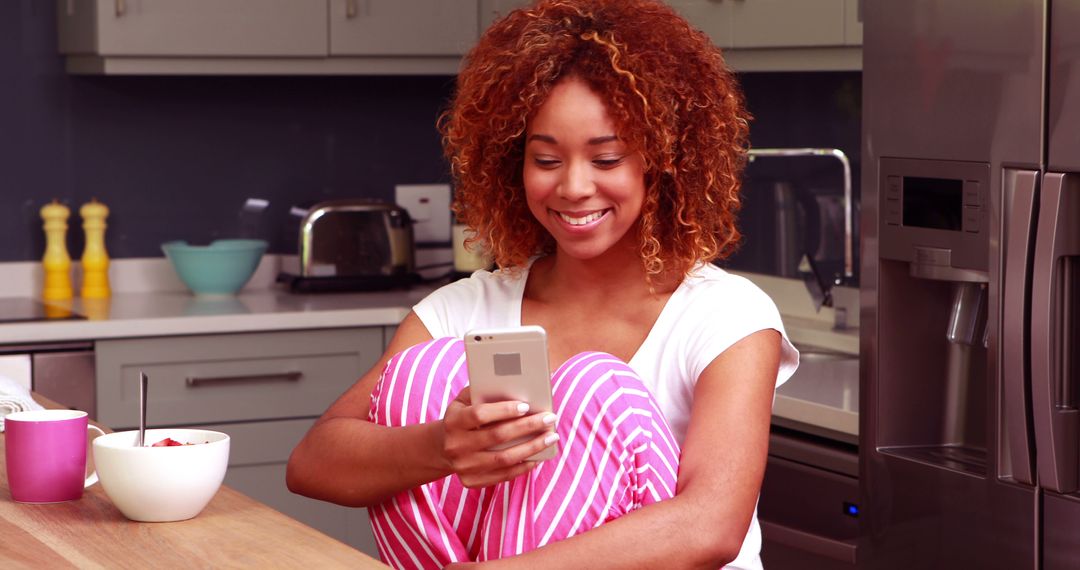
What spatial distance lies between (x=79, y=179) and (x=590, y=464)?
107 inches

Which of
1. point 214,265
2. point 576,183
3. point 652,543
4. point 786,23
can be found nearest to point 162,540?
point 652,543

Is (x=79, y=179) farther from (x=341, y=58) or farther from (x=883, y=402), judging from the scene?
(x=883, y=402)

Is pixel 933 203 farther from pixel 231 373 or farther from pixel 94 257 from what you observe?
pixel 94 257

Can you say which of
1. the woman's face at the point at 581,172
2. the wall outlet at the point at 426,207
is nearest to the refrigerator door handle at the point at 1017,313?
the woman's face at the point at 581,172

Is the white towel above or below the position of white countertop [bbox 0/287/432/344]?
above

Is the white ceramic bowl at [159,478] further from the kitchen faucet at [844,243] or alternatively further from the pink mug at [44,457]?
the kitchen faucet at [844,243]

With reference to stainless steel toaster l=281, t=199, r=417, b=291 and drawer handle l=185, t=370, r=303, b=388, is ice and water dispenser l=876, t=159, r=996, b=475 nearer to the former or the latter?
drawer handle l=185, t=370, r=303, b=388

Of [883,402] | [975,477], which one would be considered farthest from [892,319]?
[975,477]

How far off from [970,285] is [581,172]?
28.4 inches

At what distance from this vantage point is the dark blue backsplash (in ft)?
12.3

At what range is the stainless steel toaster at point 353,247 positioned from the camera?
3805mm

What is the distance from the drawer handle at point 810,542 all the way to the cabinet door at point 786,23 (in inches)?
35.9

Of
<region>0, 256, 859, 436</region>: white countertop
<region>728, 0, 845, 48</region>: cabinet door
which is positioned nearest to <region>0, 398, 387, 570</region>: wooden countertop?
<region>728, 0, 845, 48</region>: cabinet door

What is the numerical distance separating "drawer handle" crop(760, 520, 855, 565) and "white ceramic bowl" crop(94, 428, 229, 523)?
1.20 meters
